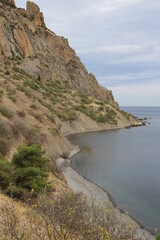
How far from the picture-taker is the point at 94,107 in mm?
62344

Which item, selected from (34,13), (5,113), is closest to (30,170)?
(5,113)

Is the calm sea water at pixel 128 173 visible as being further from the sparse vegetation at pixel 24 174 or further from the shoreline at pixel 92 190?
the sparse vegetation at pixel 24 174

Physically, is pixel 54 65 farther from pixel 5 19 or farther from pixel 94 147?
pixel 94 147

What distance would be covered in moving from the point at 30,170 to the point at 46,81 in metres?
54.6

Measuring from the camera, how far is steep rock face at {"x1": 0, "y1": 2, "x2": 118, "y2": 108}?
6303 cm

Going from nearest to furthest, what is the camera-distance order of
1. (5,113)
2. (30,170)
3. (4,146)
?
1. (30,170)
2. (4,146)
3. (5,113)

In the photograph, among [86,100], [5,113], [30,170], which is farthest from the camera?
[86,100]

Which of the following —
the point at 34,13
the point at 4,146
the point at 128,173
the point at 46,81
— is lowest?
the point at 128,173

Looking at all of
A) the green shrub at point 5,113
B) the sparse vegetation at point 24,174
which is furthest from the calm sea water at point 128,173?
the green shrub at point 5,113

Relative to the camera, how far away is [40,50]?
7294cm

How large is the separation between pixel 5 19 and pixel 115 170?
188 ft

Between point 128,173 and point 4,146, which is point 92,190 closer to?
point 128,173

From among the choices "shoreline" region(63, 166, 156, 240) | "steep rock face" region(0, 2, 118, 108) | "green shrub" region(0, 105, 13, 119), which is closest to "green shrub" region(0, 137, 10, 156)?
"shoreline" region(63, 166, 156, 240)

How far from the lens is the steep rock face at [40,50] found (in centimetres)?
6303
